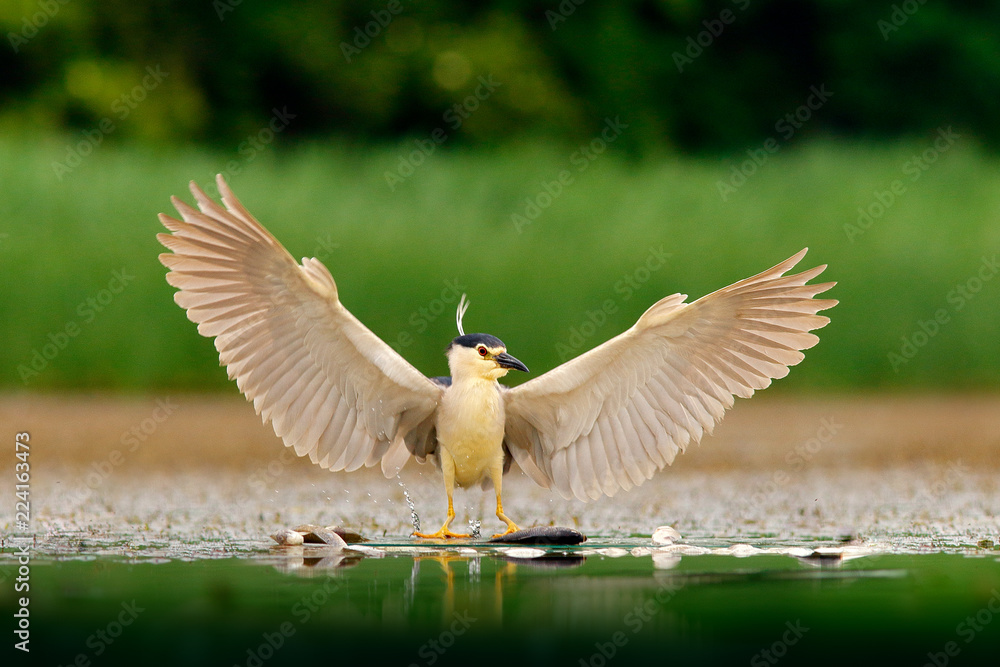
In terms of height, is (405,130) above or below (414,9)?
below

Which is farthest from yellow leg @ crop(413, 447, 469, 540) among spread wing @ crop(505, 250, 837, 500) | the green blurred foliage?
the green blurred foliage

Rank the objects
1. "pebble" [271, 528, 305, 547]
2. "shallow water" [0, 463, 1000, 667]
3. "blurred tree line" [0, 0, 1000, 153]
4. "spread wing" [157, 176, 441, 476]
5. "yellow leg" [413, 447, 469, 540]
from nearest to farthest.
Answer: "shallow water" [0, 463, 1000, 667]
"spread wing" [157, 176, 441, 476]
"pebble" [271, 528, 305, 547]
"yellow leg" [413, 447, 469, 540]
"blurred tree line" [0, 0, 1000, 153]

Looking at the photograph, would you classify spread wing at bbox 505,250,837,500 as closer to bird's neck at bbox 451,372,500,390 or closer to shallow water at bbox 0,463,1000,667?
bird's neck at bbox 451,372,500,390

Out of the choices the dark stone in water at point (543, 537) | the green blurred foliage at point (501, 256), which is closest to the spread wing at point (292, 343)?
the dark stone in water at point (543, 537)

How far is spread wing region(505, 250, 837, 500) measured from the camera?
5449 mm

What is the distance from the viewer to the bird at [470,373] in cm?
537

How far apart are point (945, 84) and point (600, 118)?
5084 millimetres

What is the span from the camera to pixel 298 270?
516cm

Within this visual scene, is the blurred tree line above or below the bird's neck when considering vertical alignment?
above

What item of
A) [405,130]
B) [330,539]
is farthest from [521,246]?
[405,130]

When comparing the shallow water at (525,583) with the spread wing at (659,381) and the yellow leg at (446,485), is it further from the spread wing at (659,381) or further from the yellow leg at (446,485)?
the spread wing at (659,381)

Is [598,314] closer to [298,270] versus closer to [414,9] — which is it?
[298,270]

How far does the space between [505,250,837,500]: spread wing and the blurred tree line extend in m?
13.8

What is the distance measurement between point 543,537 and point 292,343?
4.08ft
